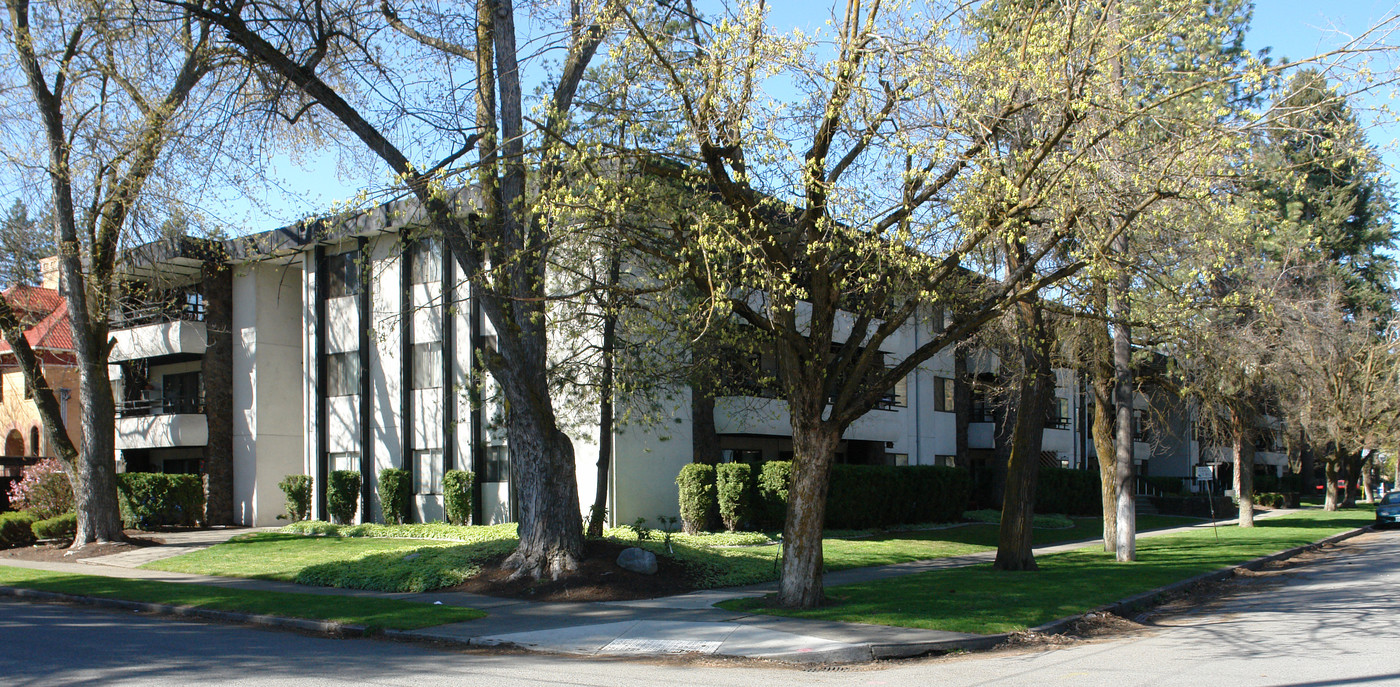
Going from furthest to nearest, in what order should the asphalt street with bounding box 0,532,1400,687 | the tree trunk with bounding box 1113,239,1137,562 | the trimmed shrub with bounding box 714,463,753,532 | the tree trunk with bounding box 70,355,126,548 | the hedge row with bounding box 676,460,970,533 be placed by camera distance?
the trimmed shrub with bounding box 714,463,753,532 → the hedge row with bounding box 676,460,970,533 → the tree trunk with bounding box 70,355,126,548 → the tree trunk with bounding box 1113,239,1137,562 → the asphalt street with bounding box 0,532,1400,687

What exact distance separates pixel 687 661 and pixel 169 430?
25.9 meters

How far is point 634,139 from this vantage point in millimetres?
12070

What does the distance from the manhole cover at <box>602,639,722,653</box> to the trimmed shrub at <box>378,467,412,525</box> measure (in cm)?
1712

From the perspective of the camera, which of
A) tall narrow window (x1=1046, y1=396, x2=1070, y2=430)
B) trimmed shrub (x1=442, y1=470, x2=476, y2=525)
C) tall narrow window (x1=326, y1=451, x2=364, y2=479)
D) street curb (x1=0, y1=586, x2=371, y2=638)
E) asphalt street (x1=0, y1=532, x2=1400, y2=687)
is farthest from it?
tall narrow window (x1=1046, y1=396, x2=1070, y2=430)

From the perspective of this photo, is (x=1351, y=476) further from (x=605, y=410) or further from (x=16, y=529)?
(x=16, y=529)

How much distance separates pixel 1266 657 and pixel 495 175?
10628 millimetres

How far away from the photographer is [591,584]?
1477 cm

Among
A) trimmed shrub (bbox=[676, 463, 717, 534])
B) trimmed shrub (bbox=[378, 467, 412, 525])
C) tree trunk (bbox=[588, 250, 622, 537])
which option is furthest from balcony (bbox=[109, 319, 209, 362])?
trimmed shrub (bbox=[676, 463, 717, 534])

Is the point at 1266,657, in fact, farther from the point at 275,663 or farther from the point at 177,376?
the point at 177,376

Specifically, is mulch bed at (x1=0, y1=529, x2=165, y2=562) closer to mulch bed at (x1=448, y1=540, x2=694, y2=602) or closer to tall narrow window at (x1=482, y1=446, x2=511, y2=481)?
tall narrow window at (x1=482, y1=446, x2=511, y2=481)

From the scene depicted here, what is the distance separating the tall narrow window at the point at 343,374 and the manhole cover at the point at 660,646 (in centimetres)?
2009

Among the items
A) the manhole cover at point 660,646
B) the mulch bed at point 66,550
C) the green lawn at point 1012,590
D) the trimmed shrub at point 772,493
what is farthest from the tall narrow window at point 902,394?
the manhole cover at point 660,646

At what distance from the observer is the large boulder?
15.5 meters

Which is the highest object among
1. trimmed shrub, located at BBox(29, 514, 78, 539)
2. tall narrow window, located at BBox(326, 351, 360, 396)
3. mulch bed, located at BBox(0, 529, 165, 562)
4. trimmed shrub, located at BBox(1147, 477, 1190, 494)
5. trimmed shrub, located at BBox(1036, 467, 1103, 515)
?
tall narrow window, located at BBox(326, 351, 360, 396)
